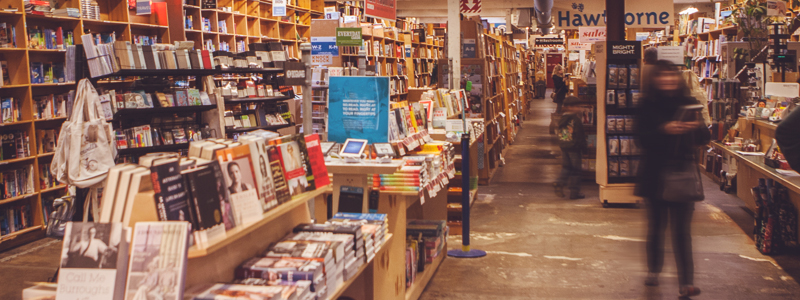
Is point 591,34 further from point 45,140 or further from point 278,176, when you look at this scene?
point 278,176

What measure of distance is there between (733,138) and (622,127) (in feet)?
4.50

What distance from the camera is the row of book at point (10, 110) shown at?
5984mm

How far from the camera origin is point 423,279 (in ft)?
14.8

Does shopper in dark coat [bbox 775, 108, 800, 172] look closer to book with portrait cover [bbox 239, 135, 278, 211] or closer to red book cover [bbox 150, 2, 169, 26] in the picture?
book with portrait cover [bbox 239, 135, 278, 211]

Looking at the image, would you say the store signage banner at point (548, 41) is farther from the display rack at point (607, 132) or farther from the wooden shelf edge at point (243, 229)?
the wooden shelf edge at point (243, 229)

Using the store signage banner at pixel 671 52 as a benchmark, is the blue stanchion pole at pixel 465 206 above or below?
below

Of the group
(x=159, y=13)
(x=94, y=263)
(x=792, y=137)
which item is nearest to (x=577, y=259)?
(x=792, y=137)

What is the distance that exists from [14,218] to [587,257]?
538 centimetres

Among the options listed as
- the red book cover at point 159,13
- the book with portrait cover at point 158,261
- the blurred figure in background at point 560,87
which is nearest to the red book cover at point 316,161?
the book with portrait cover at point 158,261

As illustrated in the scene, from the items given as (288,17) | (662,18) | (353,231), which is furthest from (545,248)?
(288,17)

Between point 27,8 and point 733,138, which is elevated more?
point 27,8

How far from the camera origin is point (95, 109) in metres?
5.36

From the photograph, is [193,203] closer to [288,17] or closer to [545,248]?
[545,248]

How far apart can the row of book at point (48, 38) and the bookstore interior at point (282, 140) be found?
2cm
